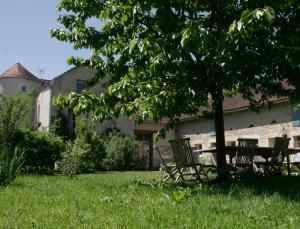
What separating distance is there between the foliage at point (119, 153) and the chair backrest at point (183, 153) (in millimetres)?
14705

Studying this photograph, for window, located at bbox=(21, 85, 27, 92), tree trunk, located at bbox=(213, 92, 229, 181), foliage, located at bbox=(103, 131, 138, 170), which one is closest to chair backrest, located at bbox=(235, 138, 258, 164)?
tree trunk, located at bbox=(213, 92, 229, 181)

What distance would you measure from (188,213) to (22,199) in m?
2.75

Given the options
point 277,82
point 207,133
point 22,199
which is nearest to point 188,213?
point 22,199

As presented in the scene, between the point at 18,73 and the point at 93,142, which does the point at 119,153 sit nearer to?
the point at 93,142

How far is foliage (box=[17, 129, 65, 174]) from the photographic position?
640 inches

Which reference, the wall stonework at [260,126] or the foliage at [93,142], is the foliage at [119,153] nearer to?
the foliage at [93,142]

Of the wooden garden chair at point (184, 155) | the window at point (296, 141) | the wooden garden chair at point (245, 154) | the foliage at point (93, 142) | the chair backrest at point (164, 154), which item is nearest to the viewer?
the wooden garden chair at point (184, 155)

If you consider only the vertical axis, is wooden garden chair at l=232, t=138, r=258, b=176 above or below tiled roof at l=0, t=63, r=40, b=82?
below

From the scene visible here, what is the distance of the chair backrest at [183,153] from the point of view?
893 cm

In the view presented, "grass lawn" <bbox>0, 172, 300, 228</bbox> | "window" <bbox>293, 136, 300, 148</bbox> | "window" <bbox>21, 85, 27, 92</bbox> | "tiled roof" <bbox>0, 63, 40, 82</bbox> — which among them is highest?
"tiled roof" <bbox>0, 63, 40, 82</bbox>

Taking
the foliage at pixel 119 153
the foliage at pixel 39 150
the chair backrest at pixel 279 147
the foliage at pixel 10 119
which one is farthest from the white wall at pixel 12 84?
the chair backrest at pixel 279 147

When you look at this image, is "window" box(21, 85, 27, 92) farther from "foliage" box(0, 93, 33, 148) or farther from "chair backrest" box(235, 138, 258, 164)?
"chair backrest" box(235, 138, 258, 164)

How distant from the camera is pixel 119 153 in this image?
2414cm

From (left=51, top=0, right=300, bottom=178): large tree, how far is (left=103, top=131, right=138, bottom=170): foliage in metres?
14.4
